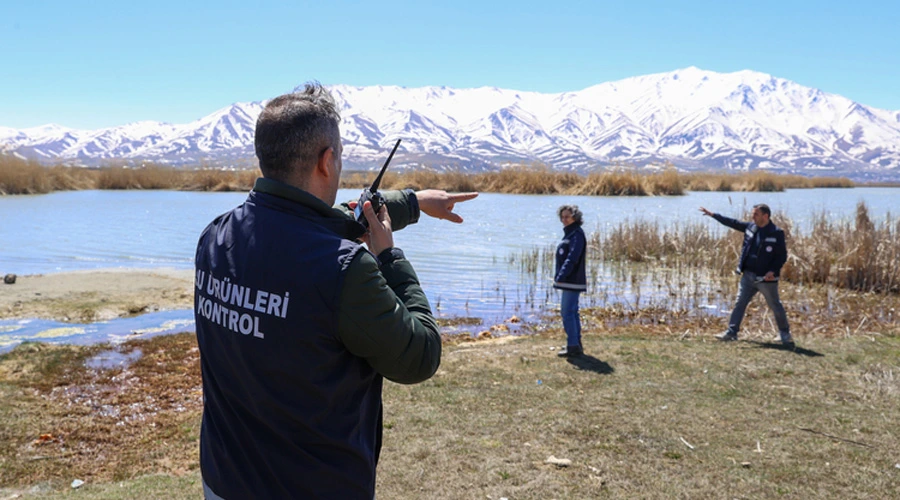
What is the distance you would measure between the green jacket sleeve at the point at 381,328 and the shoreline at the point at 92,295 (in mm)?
12445

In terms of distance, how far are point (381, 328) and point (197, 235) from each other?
28525mm

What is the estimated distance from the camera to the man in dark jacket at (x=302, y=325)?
A: 2.02 m

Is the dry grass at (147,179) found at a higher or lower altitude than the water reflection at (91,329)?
higher

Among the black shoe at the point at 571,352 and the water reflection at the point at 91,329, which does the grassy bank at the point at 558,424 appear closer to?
the black shoe at the point at 571,352

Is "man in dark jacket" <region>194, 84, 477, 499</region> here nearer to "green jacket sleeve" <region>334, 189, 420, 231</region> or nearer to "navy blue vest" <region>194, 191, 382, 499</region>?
"navy blue vest" <region>194, 191, 382, 499</region>

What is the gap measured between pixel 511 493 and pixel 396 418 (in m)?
2.00

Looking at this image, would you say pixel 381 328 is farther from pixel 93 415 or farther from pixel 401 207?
pixel 93 415

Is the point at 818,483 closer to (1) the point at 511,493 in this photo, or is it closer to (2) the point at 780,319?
(1) the point at 511,493

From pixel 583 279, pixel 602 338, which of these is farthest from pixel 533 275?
pixel 583 279

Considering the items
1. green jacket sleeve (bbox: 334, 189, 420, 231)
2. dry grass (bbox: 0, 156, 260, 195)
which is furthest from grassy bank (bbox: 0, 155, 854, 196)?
green jacket sleeve (bbox: 334, 189, 420, 231)

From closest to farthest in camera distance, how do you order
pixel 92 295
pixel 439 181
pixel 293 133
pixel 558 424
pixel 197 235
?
1. pixel 293 133
2. pixel 558 424
3. pixel 92 295
4. pixel 197 235
5. pixel 439 181

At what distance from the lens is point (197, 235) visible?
2872 centimetres

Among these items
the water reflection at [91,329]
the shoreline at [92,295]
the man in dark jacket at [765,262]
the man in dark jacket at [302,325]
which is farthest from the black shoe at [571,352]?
the shoreline at [92,295]

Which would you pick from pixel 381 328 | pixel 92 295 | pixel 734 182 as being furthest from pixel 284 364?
pixel 734 182
